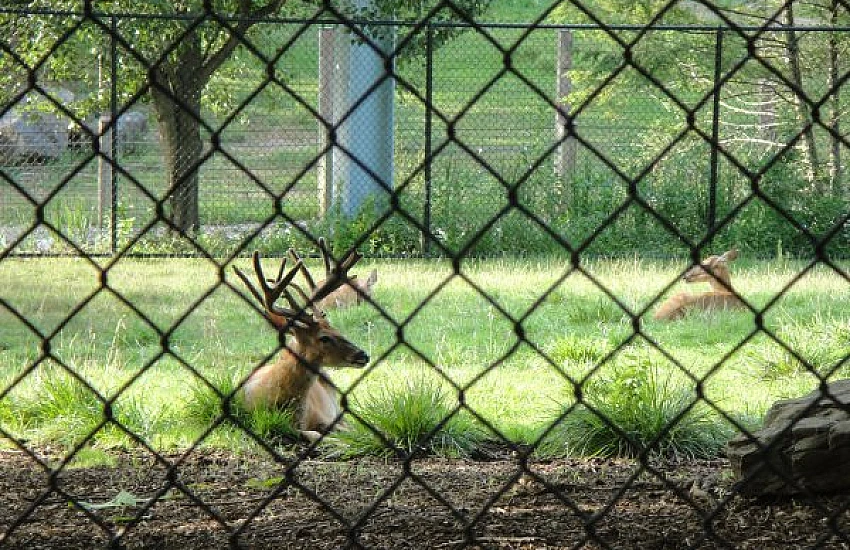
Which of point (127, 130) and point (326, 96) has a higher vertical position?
point (326, 96)

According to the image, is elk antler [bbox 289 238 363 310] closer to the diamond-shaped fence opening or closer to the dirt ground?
the diamond-shaped fence opening

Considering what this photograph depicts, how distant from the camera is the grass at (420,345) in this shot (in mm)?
5441

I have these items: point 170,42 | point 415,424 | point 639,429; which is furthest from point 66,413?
point 170,42

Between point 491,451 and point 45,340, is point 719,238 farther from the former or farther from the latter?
point 45,340

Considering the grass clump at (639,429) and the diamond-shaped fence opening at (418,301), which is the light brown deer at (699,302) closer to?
the diamond-shaped fence opening at (418,301)

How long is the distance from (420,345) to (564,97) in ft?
22.8

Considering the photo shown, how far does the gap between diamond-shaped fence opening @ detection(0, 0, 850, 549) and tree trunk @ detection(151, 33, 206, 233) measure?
43 mm

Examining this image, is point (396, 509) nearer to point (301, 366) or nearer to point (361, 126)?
point (301, 366)

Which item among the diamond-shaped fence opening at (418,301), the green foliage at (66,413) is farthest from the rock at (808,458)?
the green foliage at (66,413)

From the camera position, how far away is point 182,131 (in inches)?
486

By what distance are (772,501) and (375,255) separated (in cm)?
882

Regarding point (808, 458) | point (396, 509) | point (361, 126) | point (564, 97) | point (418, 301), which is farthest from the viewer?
point (564, 97)

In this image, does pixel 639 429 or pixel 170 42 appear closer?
pixel 639 429

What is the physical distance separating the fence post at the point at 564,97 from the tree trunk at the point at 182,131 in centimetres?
378
